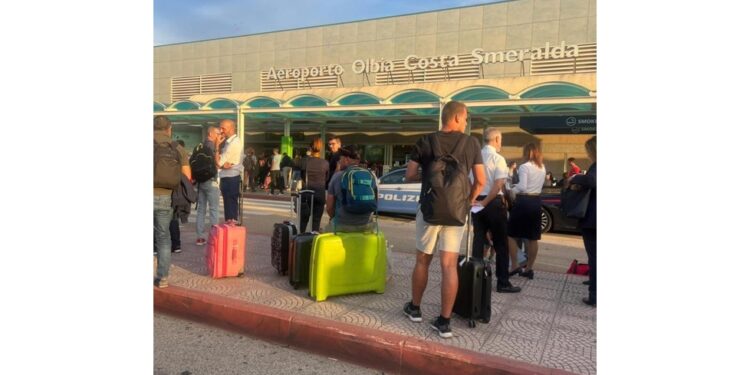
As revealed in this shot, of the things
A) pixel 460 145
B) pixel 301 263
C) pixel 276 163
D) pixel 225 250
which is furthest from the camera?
pixel 276 163

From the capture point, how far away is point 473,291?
3855 millimetres

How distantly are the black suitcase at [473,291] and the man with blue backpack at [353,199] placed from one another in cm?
110

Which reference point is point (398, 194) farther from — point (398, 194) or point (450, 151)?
point (450, 151)

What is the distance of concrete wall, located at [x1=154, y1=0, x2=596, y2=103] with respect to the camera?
22156mm

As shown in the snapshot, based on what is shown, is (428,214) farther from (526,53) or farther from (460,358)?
(526,53)

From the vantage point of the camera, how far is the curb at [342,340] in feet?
10.5

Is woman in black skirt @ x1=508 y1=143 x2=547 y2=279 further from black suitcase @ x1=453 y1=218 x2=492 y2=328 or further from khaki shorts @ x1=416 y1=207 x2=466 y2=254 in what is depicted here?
khaki shorts @ x1=416 y1=207 x2=466 y2=254

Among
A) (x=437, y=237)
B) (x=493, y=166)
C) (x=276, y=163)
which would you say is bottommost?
(x=437, y=237)

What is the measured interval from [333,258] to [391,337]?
1114mm

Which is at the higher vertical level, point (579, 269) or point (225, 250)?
point (225, 250)

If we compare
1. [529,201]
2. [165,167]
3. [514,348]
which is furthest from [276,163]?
[514,348]

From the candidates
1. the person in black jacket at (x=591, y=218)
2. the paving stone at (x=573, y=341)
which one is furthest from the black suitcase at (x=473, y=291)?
the person in black jacket at (x=591, y=218)

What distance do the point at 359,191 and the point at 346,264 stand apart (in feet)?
Answer: 2.37

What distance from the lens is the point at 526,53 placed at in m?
21.1
